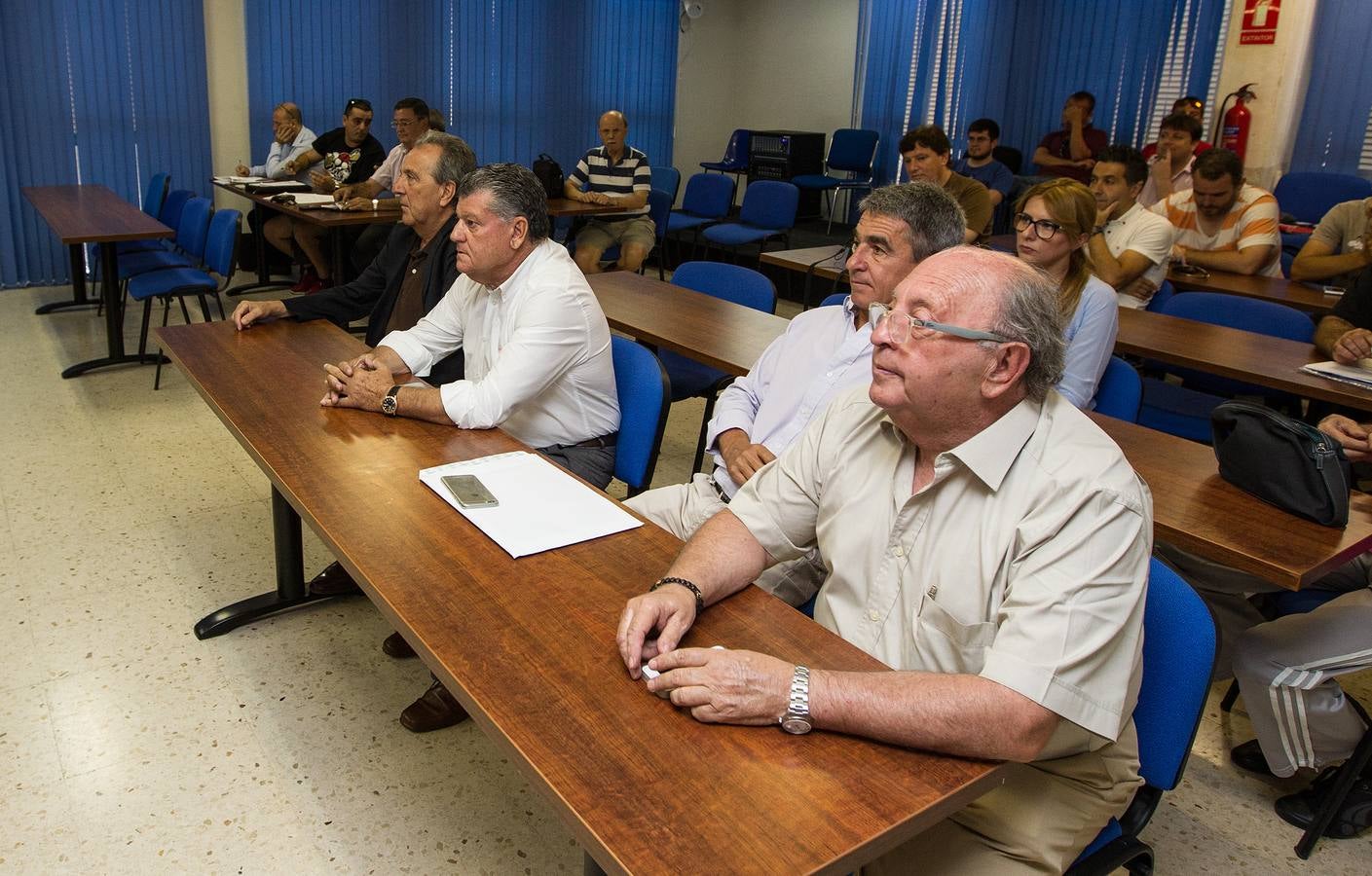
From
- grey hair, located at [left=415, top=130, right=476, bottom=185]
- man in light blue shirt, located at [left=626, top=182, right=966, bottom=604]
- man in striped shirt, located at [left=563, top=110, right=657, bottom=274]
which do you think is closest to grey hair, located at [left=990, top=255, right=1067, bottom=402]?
man in light blue shirt, located at [left=626, top=182, right=966, bottom=604]

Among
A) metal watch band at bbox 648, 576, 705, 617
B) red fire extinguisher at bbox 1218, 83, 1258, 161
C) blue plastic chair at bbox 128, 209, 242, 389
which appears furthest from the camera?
red fire extinguisher at bbox 1218, 83, 1258, 161

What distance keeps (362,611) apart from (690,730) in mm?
1946

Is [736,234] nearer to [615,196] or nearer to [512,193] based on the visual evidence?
[615,196]

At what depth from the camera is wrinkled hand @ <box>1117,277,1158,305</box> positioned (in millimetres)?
4211

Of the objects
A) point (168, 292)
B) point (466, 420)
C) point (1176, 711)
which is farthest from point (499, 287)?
point (168, 292)

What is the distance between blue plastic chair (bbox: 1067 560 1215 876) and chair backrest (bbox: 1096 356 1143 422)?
4.84 feet

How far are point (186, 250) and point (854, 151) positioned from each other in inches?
224

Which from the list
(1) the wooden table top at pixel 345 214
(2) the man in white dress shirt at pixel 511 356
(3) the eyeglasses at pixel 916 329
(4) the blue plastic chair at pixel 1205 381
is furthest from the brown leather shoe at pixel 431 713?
(1) the wooden table top at pixel 345 214

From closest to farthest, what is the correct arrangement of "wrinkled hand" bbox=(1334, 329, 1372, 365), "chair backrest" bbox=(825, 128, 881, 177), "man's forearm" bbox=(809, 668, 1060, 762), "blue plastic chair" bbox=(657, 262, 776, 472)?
"man's forearm" bbox=(809, 668, 1060, 762) → "wrinkled hand" bbox=(1334, 329, 1372, 365) → "blue plastic chair" bbox=(657, 262, 776, 472) → "chair backrest" bbox=(825, 128, 881, 177)

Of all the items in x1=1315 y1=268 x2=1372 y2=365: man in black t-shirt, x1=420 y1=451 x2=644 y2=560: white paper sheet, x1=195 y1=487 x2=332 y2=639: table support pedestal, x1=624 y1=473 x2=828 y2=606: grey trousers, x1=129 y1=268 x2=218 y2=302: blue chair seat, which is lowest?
x1=195 y1=487 x2=332 y2=639: table support pedestal

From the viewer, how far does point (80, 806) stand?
2.04 meters

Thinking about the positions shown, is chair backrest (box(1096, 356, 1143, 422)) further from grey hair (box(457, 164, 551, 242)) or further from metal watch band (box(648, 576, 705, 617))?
metal watch band (box(648, 576, 705, 617))

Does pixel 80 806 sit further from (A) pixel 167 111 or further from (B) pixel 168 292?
(A) pixel 167 111

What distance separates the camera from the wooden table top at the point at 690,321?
10.1 feet
